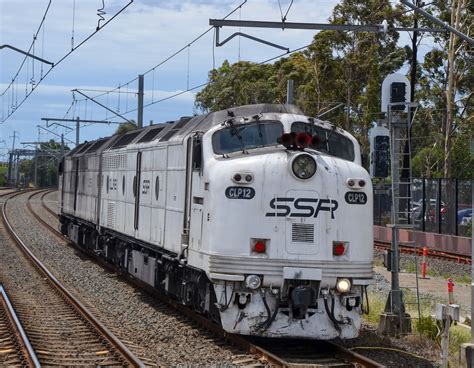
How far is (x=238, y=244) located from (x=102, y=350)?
2436mm

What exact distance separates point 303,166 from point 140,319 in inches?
188

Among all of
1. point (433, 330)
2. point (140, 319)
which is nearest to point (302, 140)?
point (433, 330)

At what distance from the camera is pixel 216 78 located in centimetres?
7188

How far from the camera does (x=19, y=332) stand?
11.6 meters

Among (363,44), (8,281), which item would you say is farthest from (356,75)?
(8,281)

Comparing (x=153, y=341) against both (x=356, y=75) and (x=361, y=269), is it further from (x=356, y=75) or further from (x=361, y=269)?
(x=356, y=75)

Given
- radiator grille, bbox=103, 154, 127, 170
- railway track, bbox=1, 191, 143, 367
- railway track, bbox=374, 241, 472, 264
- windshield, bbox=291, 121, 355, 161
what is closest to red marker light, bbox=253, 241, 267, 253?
windshield, bbox=291, 121, 355, 161

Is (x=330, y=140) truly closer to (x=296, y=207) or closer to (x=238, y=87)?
(x=296, y=207)

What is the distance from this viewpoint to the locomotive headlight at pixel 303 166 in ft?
34.9

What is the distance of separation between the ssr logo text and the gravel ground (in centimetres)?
204

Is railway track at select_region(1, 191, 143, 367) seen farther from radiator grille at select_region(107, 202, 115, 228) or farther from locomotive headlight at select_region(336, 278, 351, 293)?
locomotive headlight at select_region(336, 278, 351, 293)

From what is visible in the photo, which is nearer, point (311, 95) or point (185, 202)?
point (185, 202)

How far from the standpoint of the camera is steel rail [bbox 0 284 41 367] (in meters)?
9.87

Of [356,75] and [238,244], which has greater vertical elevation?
[356,75]
